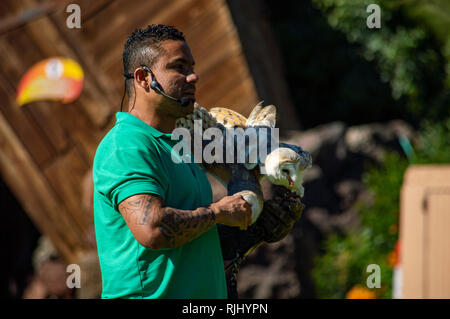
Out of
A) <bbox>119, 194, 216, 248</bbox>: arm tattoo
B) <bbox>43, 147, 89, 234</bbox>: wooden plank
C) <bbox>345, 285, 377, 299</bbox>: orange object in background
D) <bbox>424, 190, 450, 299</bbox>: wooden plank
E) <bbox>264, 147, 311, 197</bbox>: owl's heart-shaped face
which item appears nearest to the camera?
<bbox>119, 194, 216, 248</bbox>: arm tattoo

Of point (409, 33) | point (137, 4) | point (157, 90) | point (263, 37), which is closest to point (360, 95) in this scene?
point (409, 33)

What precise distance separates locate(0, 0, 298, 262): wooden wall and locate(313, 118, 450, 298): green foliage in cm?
201

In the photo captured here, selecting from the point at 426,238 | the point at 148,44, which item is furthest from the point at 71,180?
the point at 148,44

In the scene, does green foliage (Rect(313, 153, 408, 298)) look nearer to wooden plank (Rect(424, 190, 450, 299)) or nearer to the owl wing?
wooden plank (Rect(424, 190, 450, 299))

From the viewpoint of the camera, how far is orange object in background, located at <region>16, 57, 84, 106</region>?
250 inches

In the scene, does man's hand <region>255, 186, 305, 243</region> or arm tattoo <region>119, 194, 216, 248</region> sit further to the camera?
man's hand <region>255, 186, 305, 243</region>

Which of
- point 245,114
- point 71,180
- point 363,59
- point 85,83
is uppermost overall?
point 363,59

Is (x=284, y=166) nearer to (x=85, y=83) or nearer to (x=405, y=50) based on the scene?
(x=85, y=83)

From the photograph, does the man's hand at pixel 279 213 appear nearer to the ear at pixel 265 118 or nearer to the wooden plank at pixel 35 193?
the ear at pixel 265 118

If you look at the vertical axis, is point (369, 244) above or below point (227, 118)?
above

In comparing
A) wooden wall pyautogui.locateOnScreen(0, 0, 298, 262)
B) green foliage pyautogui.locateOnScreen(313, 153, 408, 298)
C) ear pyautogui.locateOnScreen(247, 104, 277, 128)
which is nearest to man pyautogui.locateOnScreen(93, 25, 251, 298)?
ear pyautogui.locateOnScreen(247, 104, 277, 128)

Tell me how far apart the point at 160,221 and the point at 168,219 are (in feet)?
0.10

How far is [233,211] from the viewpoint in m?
2.31
